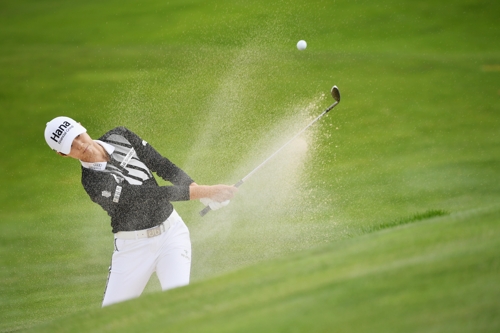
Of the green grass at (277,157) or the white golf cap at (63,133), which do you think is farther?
the white golf cap at (63,133)

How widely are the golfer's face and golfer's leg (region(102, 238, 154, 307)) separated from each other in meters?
0.72

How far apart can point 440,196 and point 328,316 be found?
4.50m

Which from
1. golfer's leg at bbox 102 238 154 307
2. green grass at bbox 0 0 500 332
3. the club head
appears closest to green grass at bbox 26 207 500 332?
green grass at bbox 0 0 500 332

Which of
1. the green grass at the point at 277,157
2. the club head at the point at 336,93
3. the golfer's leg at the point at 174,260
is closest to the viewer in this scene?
the green grass at the point at 277,157

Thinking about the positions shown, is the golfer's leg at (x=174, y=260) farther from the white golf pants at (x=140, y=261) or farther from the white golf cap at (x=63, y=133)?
the white golf cap at (x=63, y=133)

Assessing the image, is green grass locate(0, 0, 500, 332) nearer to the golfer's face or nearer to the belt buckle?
the belt buckle

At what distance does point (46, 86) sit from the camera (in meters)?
11.1

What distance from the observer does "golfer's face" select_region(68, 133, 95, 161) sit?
5.09 metres

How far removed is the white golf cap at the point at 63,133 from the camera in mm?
5102

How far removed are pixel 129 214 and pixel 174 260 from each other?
50 cm

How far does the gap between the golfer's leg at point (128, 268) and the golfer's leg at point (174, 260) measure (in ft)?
0.36

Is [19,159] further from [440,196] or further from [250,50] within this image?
[440,196]

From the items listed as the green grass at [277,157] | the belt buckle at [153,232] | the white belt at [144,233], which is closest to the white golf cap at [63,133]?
the white belt at [144,233]

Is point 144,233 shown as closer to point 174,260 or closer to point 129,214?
point 129,214
